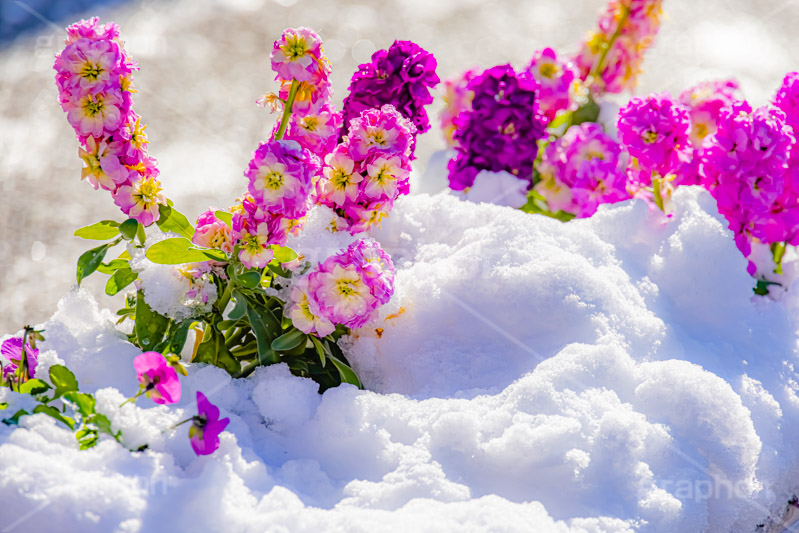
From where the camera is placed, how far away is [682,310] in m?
1.14

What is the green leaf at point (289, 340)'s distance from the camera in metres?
0.94

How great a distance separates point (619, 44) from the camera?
5.16 ft

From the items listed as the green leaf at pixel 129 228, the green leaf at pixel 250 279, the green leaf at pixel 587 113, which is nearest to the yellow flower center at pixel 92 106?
the green leaf at pixel 129 228

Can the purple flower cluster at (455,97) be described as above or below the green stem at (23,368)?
above

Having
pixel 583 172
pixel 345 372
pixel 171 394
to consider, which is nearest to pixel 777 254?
pixel 583 172

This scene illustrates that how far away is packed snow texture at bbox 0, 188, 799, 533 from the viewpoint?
A: 2.55 ft

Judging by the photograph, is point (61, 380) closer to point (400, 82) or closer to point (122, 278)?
point (122, 278)

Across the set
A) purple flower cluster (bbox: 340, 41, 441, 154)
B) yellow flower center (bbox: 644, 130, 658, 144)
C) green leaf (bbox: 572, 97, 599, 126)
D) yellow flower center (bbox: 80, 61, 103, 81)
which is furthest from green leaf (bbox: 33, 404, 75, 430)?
green leaf (bbox: 572, 97, 599, 126)

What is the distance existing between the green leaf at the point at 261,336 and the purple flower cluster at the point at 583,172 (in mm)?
581

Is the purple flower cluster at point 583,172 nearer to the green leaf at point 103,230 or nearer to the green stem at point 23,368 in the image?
the green leaf at point 103,230

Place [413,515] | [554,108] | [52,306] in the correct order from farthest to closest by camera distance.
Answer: [52,306] → [554,108] → [413,515]

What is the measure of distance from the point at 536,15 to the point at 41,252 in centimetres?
200

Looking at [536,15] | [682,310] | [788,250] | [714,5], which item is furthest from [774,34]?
[682,310]

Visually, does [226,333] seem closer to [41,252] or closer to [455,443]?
[455,443]
